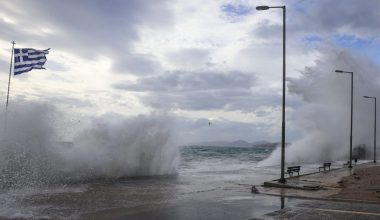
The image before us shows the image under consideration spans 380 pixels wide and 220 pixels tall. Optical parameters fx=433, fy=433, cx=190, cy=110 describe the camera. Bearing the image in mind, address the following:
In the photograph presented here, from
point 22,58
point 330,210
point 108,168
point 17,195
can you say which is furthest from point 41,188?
point 22,58

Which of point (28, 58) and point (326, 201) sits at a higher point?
point (28, 58)

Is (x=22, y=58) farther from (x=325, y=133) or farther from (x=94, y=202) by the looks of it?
(x=325, y=133)

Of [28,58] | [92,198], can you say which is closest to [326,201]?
[92,198]

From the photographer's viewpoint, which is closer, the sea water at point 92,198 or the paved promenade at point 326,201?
the paved promenade at point 326,201

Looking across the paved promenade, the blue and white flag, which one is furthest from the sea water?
the blue and white flag

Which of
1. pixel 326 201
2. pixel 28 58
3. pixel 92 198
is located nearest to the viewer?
pixel 326 201

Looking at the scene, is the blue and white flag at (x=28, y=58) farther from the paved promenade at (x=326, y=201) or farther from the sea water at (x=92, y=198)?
the paved promenade at (x=326, y=201)

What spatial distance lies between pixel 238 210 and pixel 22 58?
21822 mm

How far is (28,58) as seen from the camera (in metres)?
28.9

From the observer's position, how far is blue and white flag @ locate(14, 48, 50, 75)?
94.7ft

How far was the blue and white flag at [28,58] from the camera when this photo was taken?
28.9 metres

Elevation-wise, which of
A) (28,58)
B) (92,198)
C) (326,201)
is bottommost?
(92,198)

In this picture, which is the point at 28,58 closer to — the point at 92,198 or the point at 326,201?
the point at 92,198

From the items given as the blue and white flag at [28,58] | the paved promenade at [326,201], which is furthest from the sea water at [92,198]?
the blue and white flag at [28,58]
